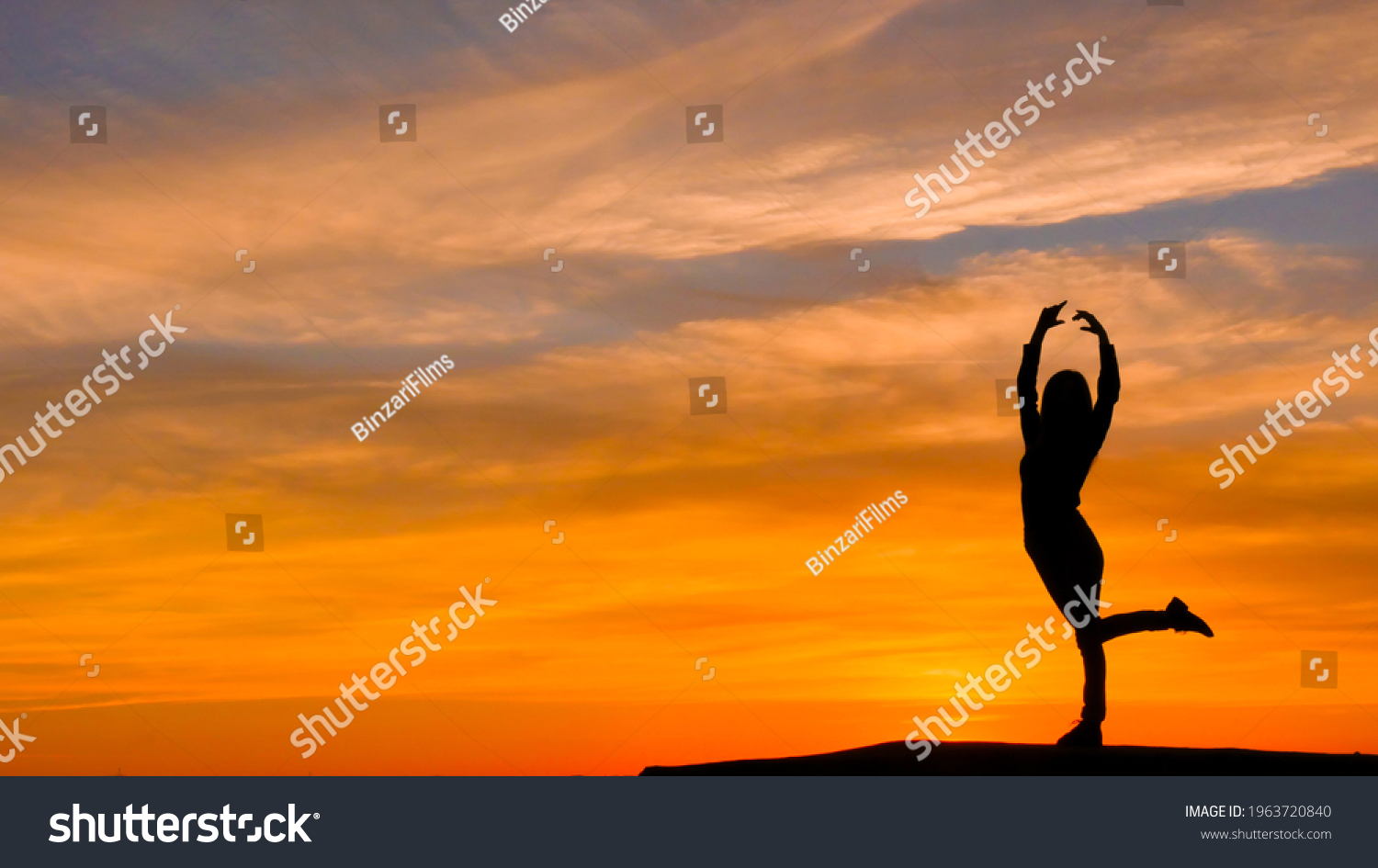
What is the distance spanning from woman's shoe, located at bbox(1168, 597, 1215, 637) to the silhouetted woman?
1 cm

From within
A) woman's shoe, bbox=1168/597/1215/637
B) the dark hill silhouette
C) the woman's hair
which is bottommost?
the dark hill silhouette

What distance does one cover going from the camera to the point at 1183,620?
14.4 metres

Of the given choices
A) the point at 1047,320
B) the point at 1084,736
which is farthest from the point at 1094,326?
the point at 1084,736

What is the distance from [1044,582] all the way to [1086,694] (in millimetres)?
1313

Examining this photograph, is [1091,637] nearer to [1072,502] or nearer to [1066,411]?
[1072,502]

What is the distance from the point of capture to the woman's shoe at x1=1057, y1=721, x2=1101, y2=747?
572 inches

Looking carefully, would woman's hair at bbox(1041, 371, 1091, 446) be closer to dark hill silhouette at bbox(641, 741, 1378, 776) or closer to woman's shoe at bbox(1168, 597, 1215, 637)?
woman's shoe at bbox(1168, 597, 1215, 637)

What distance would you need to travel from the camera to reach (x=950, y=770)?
13.9 metres

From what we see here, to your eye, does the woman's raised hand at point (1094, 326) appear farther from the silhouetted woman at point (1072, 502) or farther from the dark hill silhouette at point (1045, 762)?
the dark hill silhouette at point (1045, 762)

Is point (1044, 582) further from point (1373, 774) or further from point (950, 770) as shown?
point (1373, 774)

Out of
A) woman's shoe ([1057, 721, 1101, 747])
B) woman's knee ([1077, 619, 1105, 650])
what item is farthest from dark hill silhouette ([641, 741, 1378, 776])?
woman's knee ([1077, 619, 1105, 650])

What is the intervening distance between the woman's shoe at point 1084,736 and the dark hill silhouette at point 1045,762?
0.15 metres
